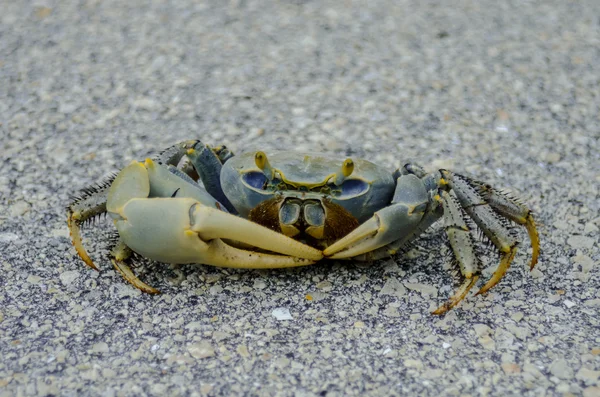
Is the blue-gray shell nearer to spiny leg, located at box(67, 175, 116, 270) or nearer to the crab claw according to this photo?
the crab claw

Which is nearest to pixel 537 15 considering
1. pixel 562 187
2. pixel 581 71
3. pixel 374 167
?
pixel 581 71

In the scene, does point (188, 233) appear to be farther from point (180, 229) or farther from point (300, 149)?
point (300, 149)

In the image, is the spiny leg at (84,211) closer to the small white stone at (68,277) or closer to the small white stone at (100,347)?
the small white stone at (68,277)

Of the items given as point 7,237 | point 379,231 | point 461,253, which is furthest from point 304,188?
point 7,237

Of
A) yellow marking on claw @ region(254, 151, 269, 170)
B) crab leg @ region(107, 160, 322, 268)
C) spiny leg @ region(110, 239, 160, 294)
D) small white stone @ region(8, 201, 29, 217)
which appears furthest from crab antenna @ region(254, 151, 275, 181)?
small white stone @ region(8, 201, 29, 217)

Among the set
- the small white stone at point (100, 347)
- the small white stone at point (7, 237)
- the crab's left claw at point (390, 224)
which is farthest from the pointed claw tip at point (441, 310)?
the small white stone at point (7, 237)
